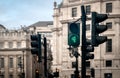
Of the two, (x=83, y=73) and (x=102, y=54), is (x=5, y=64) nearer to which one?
(x=102, y=54)

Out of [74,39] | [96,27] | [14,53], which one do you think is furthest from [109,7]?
[96,27]

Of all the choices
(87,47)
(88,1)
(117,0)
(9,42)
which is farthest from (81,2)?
(87,47)

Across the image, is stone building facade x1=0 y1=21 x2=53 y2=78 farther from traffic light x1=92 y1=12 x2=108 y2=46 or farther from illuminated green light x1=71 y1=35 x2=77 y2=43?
traffic light x1=92 y1=12 x2=108 y2=46

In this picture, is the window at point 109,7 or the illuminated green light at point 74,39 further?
the window at point 109,7

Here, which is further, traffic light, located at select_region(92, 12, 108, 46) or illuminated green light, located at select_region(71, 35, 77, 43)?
illuminated green light, located at select_region(71, 35, 77, 43)

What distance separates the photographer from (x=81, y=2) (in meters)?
75.9

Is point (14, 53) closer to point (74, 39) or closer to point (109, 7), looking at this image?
point (109, 7)

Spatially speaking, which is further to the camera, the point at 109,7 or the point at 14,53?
the point at 14,53

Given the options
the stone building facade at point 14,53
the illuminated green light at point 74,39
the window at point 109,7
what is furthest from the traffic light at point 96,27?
the stone building facade at point 14,53

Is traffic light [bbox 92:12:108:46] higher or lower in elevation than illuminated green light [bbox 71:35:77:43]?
higher

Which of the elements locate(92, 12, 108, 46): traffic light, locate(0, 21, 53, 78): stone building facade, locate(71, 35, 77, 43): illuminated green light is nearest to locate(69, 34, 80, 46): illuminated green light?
locate(71, 35, 77, 43): illuminated green light

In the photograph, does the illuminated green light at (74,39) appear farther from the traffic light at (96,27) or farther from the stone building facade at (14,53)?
the stone building facade at (14,53)

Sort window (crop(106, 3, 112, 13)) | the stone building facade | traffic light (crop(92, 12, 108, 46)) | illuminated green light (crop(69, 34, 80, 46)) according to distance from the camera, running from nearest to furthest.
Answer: traffic light (crop(92, 12, 108, 46)) < illuminated green light (crop(69, 34, 80, 46)) < window (crop(106, 3, 112, 13)) < the stone building facade

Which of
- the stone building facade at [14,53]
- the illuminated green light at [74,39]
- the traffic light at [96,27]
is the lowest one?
the stone building facade at [14,53]
